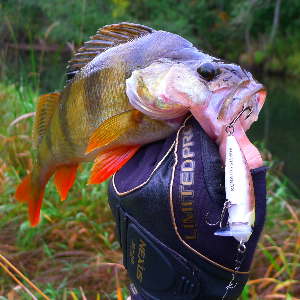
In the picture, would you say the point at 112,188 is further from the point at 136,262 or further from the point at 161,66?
the point at 161,66

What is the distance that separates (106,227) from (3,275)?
3.04 ft

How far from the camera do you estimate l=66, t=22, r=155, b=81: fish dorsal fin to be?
147 centimetres

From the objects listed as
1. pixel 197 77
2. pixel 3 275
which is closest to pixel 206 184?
pixel 197 77

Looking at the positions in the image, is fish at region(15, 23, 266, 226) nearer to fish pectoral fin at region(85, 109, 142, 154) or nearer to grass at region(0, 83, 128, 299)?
fish pectoral fin at region(85, 109, 142, 154)

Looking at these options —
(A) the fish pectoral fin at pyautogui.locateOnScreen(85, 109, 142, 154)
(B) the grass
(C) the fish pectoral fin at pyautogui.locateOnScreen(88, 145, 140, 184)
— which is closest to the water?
(B) the grass

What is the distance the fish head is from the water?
557 centimetres

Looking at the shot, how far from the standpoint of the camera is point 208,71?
3.50 feet

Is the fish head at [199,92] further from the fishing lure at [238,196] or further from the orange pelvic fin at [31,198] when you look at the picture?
the orange pelvic fin at [31,198]

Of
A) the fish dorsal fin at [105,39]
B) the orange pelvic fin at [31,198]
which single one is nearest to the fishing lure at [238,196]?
the fish dorsal fin at [105,39]

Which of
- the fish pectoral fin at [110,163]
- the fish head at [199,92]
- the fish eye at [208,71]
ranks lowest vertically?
the fish pectoral fin at [110,163]

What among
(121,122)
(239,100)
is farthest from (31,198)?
(239,100)

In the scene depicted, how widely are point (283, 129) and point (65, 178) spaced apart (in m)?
9.45

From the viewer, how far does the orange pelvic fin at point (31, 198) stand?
1944mm

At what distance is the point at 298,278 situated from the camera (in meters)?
2.34
